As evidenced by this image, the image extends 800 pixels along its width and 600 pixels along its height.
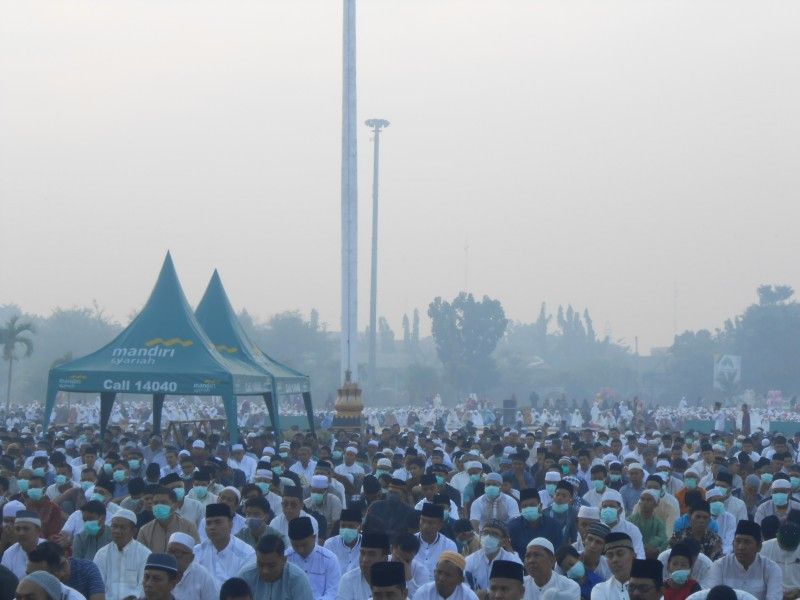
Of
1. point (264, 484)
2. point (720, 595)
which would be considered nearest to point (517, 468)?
point (264, 484)

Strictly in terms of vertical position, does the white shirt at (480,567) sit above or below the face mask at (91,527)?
below

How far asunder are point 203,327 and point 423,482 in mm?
15530

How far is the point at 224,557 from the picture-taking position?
31.0 ft

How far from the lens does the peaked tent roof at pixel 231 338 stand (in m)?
27.4

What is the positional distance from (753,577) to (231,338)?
65.0 feet

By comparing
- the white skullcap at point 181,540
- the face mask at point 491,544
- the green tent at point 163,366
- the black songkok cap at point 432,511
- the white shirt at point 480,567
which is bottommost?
the white shirt at point 480,567

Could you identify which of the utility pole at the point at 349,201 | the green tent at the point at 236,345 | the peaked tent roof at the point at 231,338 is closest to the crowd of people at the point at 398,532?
the green tent at the point at 236,345

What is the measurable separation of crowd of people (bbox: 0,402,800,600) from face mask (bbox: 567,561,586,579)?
0.01 meters

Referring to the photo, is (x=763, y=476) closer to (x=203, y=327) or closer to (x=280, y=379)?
(x=280, y=379)

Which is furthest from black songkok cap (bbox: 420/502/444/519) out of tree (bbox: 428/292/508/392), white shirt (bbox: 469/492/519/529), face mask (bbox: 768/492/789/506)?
tree (bbox: 428/292/508/392)

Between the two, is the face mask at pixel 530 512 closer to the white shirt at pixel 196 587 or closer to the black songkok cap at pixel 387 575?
the white shirt at pixel 196 587

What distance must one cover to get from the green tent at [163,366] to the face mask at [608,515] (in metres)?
13.3

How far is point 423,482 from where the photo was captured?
13.3 m

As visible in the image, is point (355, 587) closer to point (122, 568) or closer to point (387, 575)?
point (387, 575)
